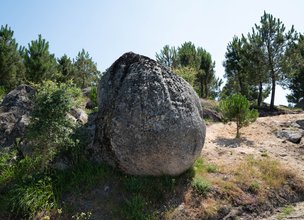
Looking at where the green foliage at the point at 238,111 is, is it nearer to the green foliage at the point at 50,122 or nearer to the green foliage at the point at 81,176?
the green foliage at the point at 81,176

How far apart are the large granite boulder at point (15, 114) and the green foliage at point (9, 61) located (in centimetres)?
1207

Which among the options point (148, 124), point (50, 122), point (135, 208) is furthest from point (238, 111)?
point (50, 122)

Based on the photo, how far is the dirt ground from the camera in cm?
1041

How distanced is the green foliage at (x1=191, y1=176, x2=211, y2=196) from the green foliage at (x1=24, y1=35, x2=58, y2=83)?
15900mm

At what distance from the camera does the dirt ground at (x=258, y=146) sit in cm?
1041

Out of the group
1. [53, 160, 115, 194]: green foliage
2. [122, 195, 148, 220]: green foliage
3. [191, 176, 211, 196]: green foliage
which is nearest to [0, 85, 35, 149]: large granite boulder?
[53, 160, 115, 194]: green foliage

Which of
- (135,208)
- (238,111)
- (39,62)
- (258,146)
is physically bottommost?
(135,208)

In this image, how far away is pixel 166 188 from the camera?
27.1 ft

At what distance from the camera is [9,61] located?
23422 mm

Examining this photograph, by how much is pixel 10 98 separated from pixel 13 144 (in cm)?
258

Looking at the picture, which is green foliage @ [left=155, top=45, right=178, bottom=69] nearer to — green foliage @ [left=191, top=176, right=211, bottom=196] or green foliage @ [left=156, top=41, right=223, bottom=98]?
green foliage @ [left=156, top=41, right=223, bottom=98]

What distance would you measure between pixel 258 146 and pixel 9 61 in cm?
1811

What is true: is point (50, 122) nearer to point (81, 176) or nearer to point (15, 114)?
point (81, 176)

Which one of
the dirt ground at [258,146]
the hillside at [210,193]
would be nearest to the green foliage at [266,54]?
the dirt ground at [258,146]
